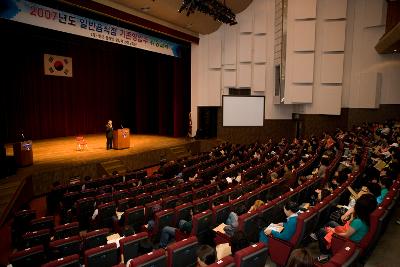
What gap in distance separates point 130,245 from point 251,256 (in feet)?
5.69

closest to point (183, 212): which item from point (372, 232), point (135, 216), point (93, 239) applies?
point (135, 216)

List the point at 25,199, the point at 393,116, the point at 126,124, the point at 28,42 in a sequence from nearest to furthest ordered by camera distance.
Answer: the point at 25,199
the point at 28,42
the point at 393,116
the point at 126,124

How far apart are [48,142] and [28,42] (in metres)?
4.37

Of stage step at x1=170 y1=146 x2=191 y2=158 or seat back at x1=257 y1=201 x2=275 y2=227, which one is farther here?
stage step at x1=170 y1=146 x2=191 y2=158

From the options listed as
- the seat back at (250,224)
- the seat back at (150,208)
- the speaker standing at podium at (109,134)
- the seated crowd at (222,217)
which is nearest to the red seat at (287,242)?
the seated crowd at (222,217)

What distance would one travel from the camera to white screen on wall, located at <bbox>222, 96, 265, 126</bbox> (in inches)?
635

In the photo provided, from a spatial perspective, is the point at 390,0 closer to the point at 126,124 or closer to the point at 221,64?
the point at 221,64

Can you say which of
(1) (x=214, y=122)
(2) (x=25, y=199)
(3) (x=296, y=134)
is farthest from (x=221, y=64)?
(2) (x=25, y=199)

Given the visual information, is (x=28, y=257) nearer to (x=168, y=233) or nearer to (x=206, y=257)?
(x=168, y=233)

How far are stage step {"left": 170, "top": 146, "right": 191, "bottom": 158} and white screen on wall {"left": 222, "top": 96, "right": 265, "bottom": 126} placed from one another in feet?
9.08

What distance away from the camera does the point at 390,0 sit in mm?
13438

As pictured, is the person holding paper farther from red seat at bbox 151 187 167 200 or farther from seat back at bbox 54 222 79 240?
seat back at bbox 54 222 79 240

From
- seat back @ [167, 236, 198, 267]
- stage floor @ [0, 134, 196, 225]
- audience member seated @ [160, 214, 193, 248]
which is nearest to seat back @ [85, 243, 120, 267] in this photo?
seat back @ [167, 236, 198, 267]

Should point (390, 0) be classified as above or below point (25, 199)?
above
